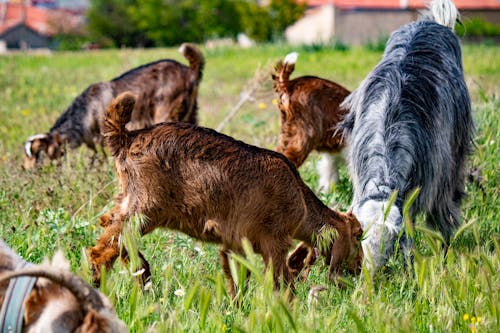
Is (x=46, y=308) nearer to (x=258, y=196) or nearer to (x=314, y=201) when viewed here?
(x=258, y=196)

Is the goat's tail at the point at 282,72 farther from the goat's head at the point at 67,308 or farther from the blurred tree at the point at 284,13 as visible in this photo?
the blurred tree at the point at 284,13

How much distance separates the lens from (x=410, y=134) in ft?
17.7

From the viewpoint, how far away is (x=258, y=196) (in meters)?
4.67

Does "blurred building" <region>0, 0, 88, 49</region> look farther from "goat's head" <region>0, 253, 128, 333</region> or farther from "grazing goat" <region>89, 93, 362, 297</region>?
"goat's head" <region>0, 253, 128, 333</region>

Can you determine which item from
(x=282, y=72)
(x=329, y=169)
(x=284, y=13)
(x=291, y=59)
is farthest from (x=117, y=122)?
(x=284, y=13)

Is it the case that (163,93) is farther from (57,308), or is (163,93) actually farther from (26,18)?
(26,18)

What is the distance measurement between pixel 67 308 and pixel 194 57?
20.3 feet

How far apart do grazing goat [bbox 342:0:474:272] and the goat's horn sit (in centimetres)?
188

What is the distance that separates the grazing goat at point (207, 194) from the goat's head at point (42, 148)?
14.0 ft

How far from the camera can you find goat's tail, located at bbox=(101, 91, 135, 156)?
4488 millimetres

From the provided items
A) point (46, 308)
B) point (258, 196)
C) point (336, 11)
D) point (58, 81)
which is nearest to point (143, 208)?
point (258, 196)

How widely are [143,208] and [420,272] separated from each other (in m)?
1.56

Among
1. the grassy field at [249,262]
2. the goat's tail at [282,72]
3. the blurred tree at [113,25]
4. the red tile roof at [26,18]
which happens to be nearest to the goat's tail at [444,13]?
the grassy field at [249,262]

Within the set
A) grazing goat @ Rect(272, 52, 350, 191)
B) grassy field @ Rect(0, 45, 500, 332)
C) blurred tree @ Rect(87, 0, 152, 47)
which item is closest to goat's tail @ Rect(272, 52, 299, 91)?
grazing goat @ Rect(272, 52, 350, 191)
